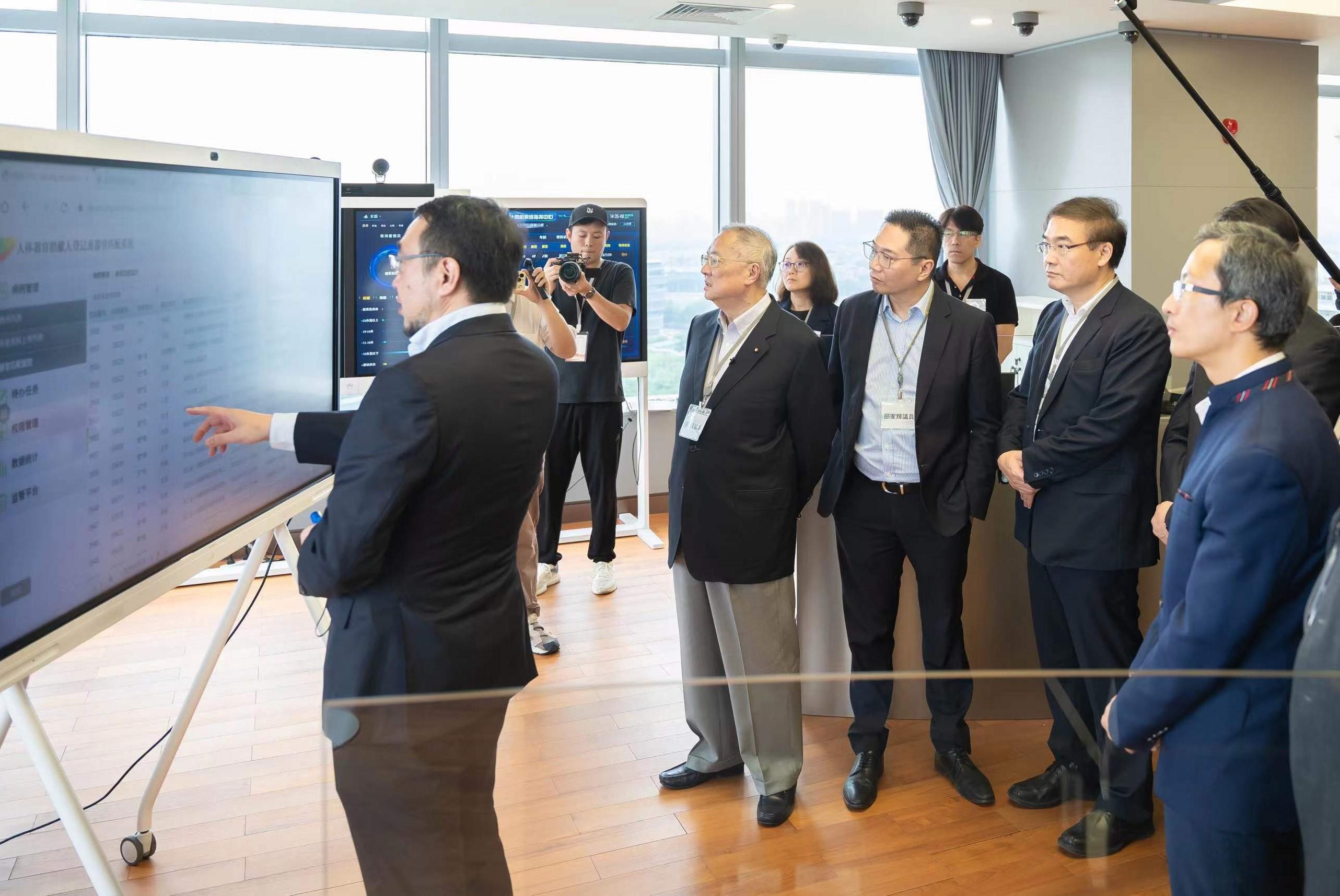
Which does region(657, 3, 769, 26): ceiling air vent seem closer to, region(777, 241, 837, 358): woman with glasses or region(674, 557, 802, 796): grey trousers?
region(777, 241, 837, 358): woman with glasses

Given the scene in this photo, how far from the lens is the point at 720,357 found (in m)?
2.94

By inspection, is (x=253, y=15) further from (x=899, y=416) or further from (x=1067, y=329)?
(x=1067, y=329)

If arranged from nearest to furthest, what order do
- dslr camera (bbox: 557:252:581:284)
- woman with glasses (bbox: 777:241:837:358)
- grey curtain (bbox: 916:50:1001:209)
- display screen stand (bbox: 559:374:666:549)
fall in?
dslr camera (bbox: 557:252:581:284) < woman with glasses (bbox: 777:241:837:358) < display screen stand (bbox: 559:374:666:549) < grey curtain (bbox: 916:50:1001:209)

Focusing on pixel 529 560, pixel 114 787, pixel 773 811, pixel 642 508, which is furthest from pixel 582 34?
pixel 773 811

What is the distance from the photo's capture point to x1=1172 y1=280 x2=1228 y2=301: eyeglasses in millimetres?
1622

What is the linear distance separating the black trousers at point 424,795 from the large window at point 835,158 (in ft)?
20.0

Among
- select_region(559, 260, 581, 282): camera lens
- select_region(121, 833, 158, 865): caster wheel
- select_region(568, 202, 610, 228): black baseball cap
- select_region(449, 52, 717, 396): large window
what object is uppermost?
select_region(449, 52, 717, 396): large window

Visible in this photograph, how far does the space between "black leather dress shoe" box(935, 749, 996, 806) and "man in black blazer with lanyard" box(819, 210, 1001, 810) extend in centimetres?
107

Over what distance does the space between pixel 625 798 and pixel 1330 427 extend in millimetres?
1110

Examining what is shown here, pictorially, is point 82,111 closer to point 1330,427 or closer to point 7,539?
point 7,539

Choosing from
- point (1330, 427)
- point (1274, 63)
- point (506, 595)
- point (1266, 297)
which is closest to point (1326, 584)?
point (1330, 427)

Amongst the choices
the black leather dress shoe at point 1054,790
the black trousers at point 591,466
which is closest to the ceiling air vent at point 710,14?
the black trousers at point 591,466

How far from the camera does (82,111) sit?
5484 mm

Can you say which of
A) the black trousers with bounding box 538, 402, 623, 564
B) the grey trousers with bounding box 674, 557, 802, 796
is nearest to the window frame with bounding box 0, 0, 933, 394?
the black trousers with bounding box 538, 402, 623, 564
